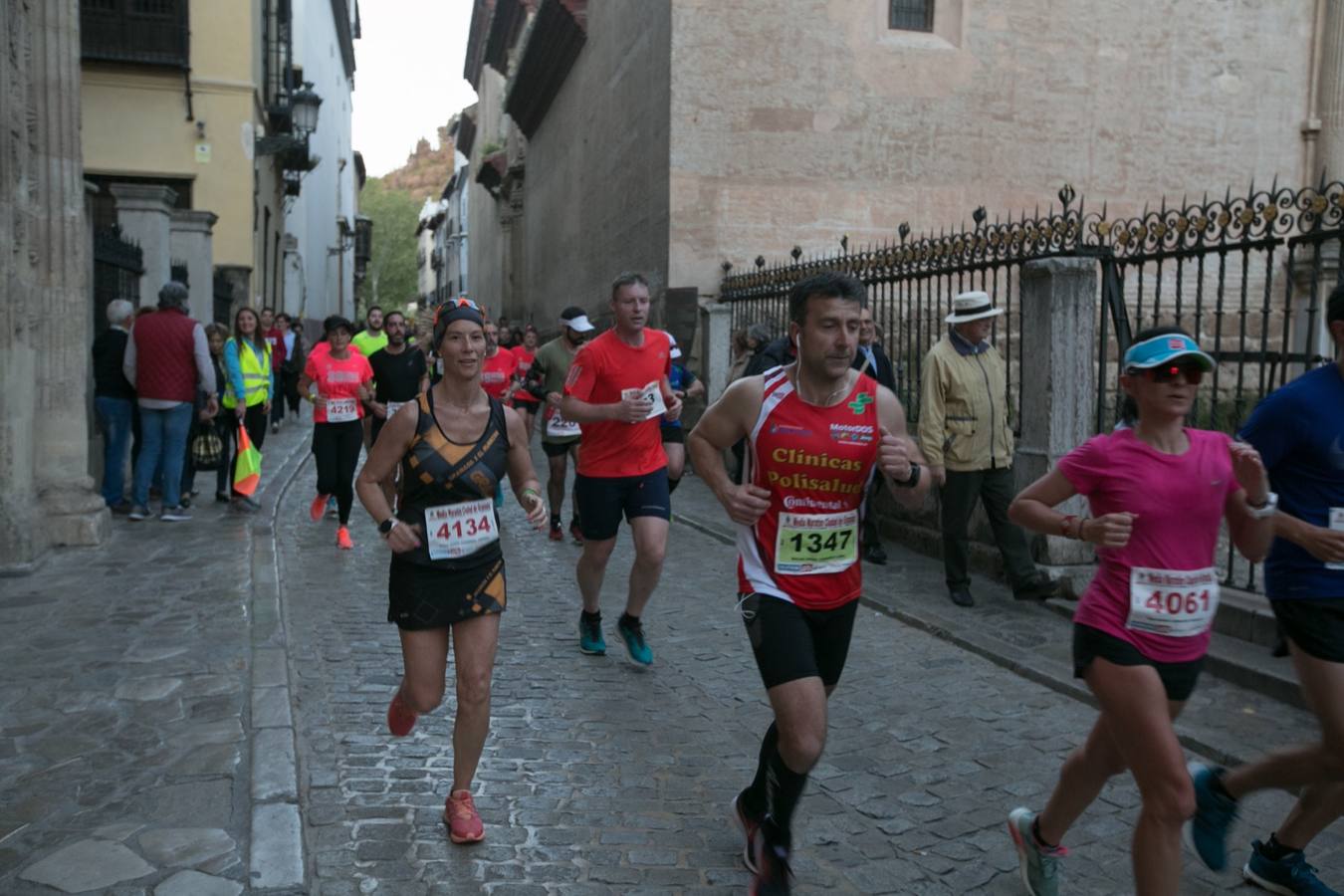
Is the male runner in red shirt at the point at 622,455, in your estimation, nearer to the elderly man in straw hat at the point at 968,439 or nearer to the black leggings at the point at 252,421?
the elderly man in straw hat at the point at 968,439

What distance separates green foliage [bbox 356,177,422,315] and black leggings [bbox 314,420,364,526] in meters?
76.5

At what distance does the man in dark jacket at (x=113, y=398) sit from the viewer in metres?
11.1

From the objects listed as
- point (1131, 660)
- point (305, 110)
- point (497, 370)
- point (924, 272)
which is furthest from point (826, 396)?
point (305, 110)

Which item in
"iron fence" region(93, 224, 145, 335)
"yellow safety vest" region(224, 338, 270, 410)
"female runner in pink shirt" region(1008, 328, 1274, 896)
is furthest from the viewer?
"iron fence" region(93, 224, 145, 335)

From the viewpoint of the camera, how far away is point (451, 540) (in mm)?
4301

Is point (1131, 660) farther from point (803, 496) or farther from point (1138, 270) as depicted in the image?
point (1138, 270)

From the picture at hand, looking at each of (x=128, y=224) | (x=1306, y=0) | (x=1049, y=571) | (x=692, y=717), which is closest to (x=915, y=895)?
(x=692, y=717)

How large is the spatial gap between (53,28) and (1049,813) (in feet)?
30.0

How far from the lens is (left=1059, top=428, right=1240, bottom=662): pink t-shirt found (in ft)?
11.3

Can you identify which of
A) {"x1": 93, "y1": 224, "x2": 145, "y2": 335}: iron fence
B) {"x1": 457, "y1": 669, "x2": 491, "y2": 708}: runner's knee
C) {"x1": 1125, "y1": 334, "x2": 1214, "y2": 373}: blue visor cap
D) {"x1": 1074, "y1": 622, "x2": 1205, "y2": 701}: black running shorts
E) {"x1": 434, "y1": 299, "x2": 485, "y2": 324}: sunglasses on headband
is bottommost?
{"x1": 457, "y1": 669, "x2": 491, "y2": 708}: runner's knee

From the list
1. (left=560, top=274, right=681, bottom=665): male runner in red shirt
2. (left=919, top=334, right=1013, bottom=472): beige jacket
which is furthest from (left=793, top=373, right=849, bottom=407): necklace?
(left=919, top=334, right=1013, bottom=472): beige jacket

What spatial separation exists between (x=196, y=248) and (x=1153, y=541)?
1684 centimetres

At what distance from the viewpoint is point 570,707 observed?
5.81 meters

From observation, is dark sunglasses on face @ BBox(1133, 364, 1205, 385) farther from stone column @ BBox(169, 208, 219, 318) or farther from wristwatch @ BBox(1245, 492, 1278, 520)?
stone column @ BBox(169, 208, 219, 318)
